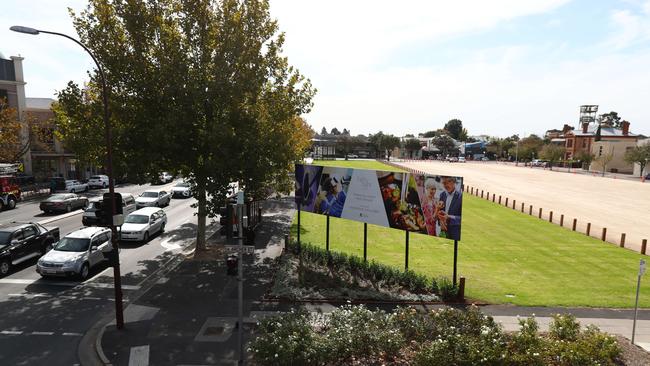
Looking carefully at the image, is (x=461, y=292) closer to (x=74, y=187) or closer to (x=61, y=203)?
(x=61, y=203)

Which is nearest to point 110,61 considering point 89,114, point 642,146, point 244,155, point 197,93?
point 89,114

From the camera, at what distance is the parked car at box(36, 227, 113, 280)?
52.9ft

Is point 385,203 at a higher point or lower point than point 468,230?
higher

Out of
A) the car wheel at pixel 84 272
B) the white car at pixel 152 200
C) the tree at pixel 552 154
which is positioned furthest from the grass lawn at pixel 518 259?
the tree at pixel 552 154

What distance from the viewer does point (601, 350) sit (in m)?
10.1

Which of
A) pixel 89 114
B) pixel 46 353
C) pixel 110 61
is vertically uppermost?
pixel 110 61

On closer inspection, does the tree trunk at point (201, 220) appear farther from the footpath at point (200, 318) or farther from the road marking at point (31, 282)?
the road marking at point (31, 282)

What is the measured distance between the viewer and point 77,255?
1666cm

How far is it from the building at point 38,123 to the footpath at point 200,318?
30940 mm

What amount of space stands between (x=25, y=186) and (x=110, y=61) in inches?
1435

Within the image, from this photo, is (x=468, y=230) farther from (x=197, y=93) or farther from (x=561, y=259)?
(x=197, y=93)

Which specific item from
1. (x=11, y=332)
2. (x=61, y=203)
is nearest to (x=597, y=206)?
(x=11, y=332)

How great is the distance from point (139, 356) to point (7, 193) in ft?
96.2

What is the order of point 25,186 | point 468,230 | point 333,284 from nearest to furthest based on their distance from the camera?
point 333,284, point 468,230, point 25,186
